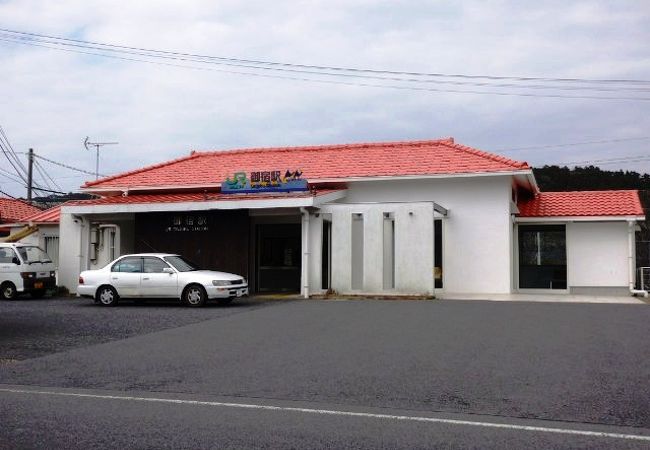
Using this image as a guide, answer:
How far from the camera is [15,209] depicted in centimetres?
3728

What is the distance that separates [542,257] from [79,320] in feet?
51.5

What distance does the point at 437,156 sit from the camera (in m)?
22.8

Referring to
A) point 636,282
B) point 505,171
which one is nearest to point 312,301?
point 505,171

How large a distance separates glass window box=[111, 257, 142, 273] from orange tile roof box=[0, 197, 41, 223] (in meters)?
19.4

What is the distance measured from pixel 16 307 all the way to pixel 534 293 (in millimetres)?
16363

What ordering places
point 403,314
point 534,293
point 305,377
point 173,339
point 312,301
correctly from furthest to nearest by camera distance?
point 534,293 < point 312,301 < point 403,314 < point 173,339 < point 305,377

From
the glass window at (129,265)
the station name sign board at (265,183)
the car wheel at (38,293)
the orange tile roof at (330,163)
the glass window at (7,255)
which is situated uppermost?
the orange tile roof at (330,163)

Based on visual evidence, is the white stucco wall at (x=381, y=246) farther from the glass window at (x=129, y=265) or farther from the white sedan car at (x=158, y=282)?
Result: the glass window at (x=129, y=265)

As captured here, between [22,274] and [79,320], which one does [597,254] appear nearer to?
[79,320]

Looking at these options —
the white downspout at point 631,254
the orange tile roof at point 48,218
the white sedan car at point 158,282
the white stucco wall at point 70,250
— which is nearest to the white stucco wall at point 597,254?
the white downspout at point 631,254

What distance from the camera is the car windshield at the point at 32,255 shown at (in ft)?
71.7

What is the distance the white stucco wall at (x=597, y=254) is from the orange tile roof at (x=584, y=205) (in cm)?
53

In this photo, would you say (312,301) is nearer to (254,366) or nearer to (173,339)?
(173,339)

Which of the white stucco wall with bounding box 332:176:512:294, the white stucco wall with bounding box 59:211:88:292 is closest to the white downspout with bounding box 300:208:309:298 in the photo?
the white stucco wall with bounding box 332:176:512:294
